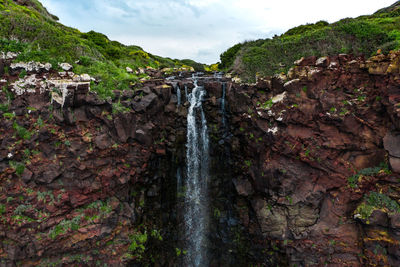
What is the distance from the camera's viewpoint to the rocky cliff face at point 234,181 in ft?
41.3

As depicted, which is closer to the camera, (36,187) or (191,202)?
(36,187)

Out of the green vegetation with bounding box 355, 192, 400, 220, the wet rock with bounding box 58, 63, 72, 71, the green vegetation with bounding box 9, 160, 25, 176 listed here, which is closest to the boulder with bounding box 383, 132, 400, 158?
the green vegetation with bounding box 355, 192, 400, 220

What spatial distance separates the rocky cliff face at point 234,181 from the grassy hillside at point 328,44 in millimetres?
3823

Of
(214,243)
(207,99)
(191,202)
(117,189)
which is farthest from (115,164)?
(214,243)

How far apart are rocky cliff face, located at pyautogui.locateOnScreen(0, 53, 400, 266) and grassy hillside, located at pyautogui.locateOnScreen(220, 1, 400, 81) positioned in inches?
151

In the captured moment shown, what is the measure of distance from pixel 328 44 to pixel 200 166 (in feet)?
51.8

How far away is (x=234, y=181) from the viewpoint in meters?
17.5

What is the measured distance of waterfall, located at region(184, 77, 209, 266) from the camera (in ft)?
56.4

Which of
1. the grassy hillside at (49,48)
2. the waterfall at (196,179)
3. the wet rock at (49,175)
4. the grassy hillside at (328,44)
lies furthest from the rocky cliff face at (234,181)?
the grassy hillside at (328,44)

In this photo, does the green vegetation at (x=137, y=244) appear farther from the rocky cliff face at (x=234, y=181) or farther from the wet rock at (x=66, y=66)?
the wet rock at (x=66, y=66)

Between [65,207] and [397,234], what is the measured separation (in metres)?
19.9

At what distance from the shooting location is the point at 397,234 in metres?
11.6

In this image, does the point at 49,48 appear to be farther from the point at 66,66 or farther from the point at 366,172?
the point at 366,172

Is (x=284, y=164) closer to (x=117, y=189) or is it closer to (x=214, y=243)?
(x=214, y=243)
